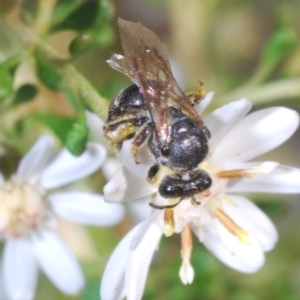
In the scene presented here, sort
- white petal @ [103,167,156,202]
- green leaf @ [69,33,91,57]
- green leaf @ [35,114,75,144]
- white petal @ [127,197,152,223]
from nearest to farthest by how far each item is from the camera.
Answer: white petal @ [103,167,156,202] → green leaf @ [69,33,91,57] → green leaf @ [35,114,75,144] → white petal @ [127,197,152,223]

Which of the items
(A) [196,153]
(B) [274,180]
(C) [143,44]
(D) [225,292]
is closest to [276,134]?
(B) [274,180]

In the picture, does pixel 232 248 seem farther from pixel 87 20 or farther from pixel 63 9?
pixel 63 9

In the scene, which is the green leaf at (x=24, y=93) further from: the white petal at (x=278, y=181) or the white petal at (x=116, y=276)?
the white petal at (x=278, y=181)

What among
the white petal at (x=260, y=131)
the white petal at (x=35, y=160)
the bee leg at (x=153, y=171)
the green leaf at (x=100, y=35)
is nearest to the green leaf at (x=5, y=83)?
the white petal at (x=35, y=160)

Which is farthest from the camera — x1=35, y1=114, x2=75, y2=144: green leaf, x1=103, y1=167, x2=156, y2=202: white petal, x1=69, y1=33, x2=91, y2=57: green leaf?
x1=35, y1=114, x2=75, y2=144: green leaf

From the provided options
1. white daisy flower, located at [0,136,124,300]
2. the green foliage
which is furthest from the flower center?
the green foliage

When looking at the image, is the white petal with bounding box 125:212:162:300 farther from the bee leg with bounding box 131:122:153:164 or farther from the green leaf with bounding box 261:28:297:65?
the green leaf with bounding box 261:28:297:65
